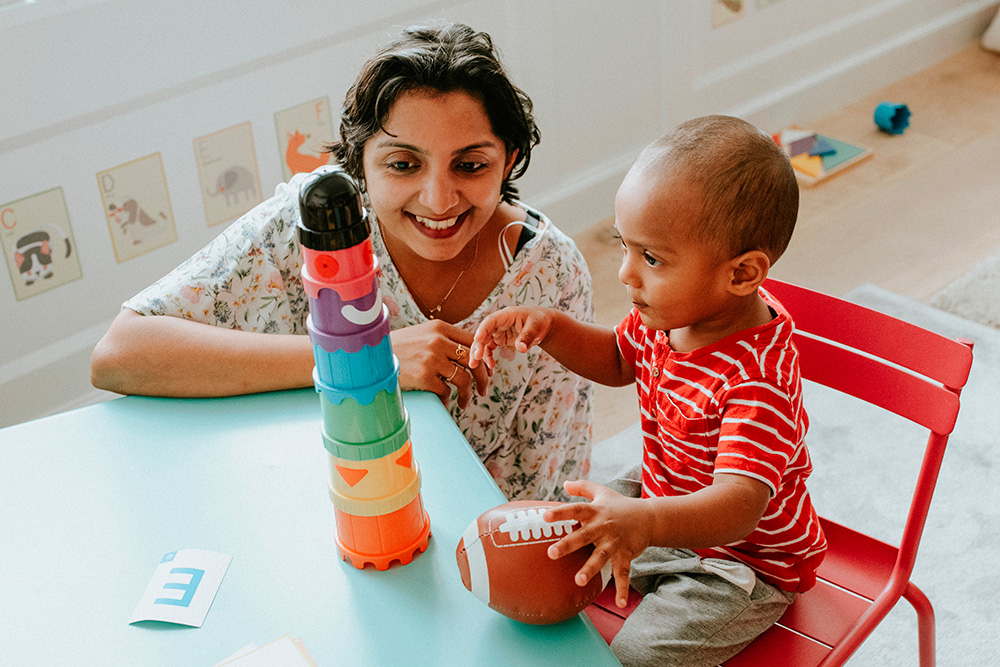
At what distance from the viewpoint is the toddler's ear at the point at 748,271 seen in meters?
1.03

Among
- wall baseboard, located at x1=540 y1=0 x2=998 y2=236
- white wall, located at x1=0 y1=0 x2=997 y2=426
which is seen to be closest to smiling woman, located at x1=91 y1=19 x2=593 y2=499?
white wall, located at x1=0 y1=0 x2=997 y2=426

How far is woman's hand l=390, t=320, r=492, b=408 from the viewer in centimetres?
116

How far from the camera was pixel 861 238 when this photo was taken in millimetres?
3064

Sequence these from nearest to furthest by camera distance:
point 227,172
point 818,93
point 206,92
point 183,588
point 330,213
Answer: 1. point 330,213
2. point 183,588
3. point 206,92
4. point 227,172
5. point 818,93

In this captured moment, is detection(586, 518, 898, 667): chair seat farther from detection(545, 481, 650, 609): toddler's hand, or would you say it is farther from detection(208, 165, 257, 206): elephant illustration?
detection(208, 165, 257, 206): elephant illustration

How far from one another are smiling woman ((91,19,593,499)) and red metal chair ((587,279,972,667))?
1.20 feet

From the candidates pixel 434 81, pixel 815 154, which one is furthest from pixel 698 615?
pixel 815 154

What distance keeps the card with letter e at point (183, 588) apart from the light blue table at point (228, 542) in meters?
0.01

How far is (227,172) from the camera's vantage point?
2.30 meters

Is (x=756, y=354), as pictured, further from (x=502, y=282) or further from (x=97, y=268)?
(x=97, y=268)

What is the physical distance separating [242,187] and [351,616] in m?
1.67

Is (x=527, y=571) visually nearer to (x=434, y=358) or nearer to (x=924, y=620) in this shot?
(x=434, y=358)

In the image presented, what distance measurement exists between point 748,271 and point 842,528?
1.71ft

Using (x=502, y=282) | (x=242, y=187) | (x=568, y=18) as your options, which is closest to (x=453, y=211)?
(x=502, y=282)
